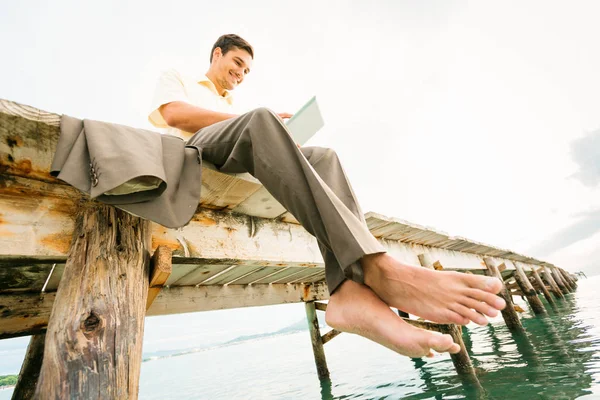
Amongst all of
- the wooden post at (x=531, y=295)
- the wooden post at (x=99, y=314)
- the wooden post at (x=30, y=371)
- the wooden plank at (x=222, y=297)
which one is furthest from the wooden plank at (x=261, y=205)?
the wooden post at (x=531, y=295)

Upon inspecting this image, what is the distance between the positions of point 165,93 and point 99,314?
61.7 inches

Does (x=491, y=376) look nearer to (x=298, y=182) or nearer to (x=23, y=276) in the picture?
(x=298, y=182)

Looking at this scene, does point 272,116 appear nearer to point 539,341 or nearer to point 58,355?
point 58,355

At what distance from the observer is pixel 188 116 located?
2004 mm

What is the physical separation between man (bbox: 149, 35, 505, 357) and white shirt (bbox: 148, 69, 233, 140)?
1.82 feet

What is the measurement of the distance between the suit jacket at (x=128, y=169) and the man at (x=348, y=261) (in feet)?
1.02

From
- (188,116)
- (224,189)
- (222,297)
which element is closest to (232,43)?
(188,116)

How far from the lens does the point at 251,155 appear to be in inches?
61.3

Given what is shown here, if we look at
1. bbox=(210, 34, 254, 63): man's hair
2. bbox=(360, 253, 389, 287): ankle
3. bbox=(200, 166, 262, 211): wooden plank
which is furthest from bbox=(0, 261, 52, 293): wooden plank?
bbox=(210, 34, 254, 63): man's hair

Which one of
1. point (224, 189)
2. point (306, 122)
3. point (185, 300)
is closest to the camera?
point (224, 189)

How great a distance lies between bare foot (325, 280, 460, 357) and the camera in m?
1.14

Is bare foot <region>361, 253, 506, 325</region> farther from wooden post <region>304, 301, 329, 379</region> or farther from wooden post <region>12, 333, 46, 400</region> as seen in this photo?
wooden post <region>304, 301, 329, 379</region>

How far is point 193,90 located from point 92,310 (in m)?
1.85

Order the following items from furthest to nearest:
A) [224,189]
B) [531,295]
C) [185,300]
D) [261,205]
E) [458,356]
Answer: [531,295], [458,356], [185,300], [261,205], [224,189]
